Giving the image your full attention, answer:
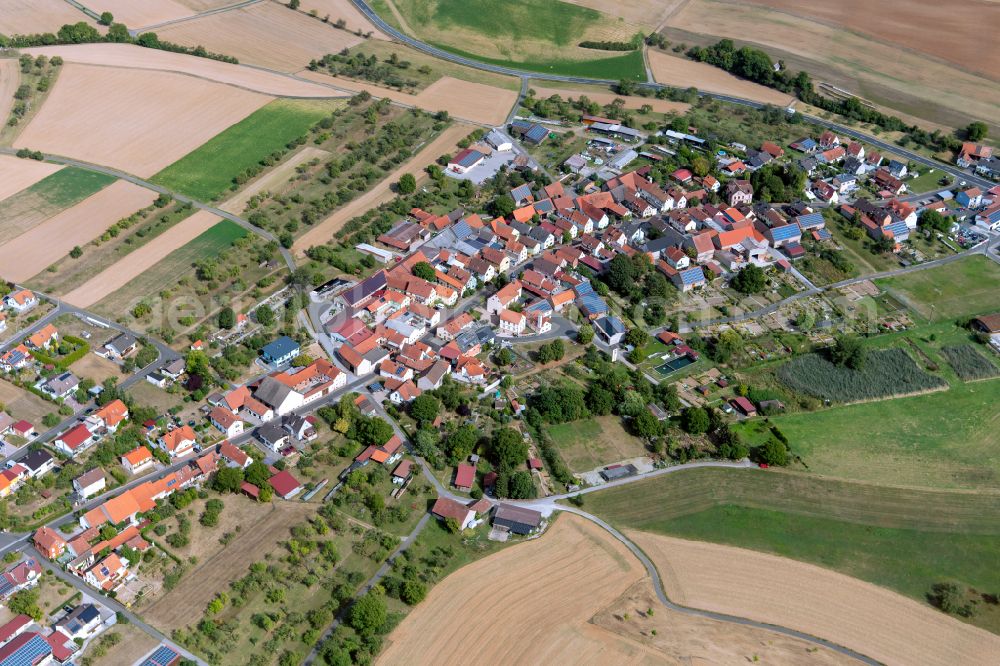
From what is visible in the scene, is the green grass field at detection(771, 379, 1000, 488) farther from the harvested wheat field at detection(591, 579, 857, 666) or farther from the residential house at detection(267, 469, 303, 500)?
the residential house at detection(267, 469, 303, 500)

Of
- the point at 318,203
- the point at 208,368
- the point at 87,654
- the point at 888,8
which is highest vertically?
the point at 888,8

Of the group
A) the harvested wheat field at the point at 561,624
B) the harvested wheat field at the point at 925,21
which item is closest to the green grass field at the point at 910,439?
the harvested wheat field at the point at 561,624

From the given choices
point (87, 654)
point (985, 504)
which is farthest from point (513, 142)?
point (87, 654)

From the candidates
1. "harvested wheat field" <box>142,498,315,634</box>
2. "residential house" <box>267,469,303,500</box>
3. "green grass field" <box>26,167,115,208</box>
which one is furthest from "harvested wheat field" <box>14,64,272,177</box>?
"harvested wheat field" <box>142,498,315,634</box>

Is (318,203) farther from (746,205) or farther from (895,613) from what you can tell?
(895,613)

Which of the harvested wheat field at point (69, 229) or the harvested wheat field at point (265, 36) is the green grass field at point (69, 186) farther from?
the harvested wheat field at point (265, 36)
